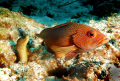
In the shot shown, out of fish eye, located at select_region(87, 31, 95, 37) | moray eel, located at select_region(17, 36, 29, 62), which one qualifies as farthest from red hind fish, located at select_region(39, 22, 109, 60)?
moray eel, located at select_region(17, 36, 29, 62)

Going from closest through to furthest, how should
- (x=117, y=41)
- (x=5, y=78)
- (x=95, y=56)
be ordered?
(x=5, y=78) < (x=95, y=56) < (x=117, y=41)

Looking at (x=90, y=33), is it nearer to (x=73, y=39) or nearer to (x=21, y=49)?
(x=73, y=39)

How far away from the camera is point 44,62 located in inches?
104

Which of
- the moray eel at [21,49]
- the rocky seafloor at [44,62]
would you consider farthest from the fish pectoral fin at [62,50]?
the moray eel at [21,49]

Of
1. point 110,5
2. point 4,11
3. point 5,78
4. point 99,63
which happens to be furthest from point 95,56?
point 110,5

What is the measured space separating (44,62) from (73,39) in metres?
1.11

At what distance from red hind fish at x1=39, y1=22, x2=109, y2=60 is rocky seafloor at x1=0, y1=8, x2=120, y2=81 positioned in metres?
A: 0.47

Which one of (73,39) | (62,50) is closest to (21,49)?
(62,50)

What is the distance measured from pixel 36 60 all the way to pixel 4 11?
198 centimetres

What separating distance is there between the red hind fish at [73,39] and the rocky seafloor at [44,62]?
0.47 m

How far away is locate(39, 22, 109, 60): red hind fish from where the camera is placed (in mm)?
2143

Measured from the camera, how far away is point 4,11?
2.99 meters

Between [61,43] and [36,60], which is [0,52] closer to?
[36,60]

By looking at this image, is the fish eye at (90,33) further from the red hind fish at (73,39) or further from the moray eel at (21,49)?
the moray eel at (21,49)
